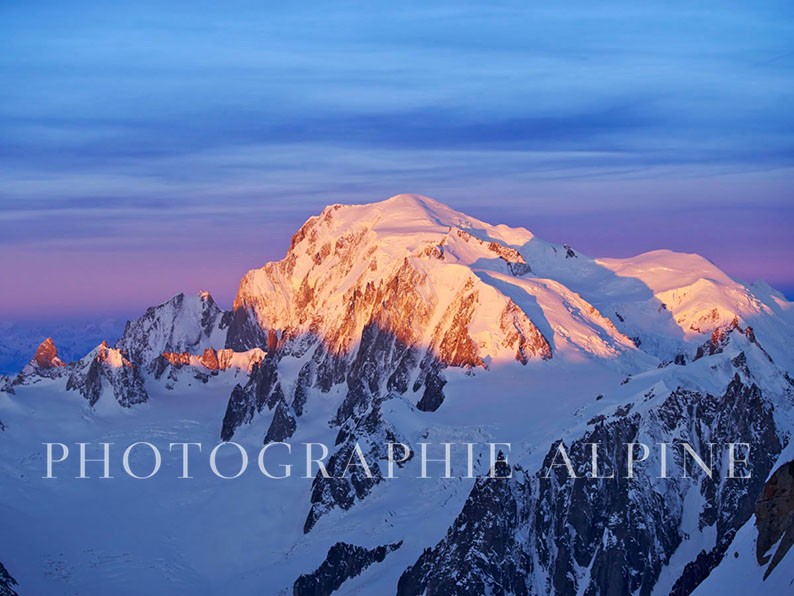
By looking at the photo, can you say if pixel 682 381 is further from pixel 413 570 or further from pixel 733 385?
pixel 413 570

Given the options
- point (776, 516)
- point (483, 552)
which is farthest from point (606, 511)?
point (776, 516)

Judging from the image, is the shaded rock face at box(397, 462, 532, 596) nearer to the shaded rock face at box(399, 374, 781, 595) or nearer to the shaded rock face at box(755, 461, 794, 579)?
the shaded rock face at box(399, 374, 781, 595)

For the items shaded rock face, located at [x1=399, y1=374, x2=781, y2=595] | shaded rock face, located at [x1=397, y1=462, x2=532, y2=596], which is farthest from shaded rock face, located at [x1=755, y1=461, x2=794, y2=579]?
shaded rock face, located at [x1=397, y1=462, x2=532, y2=596]

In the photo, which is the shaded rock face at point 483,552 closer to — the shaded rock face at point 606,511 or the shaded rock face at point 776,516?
the shaded rock face at point 606,511

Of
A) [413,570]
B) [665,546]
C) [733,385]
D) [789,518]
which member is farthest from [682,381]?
[789,518]

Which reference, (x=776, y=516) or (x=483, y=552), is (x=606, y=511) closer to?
(x=483, y=552)

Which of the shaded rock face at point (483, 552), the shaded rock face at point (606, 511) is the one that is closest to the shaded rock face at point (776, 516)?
the shaded rock face at point (606, 511)

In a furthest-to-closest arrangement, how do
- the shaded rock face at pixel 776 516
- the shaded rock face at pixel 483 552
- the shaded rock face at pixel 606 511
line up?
the shaded rock face at pixel 483 552 < the shaded rock face at pixel 606 511 < the shaded rock face at pixel 776 516
